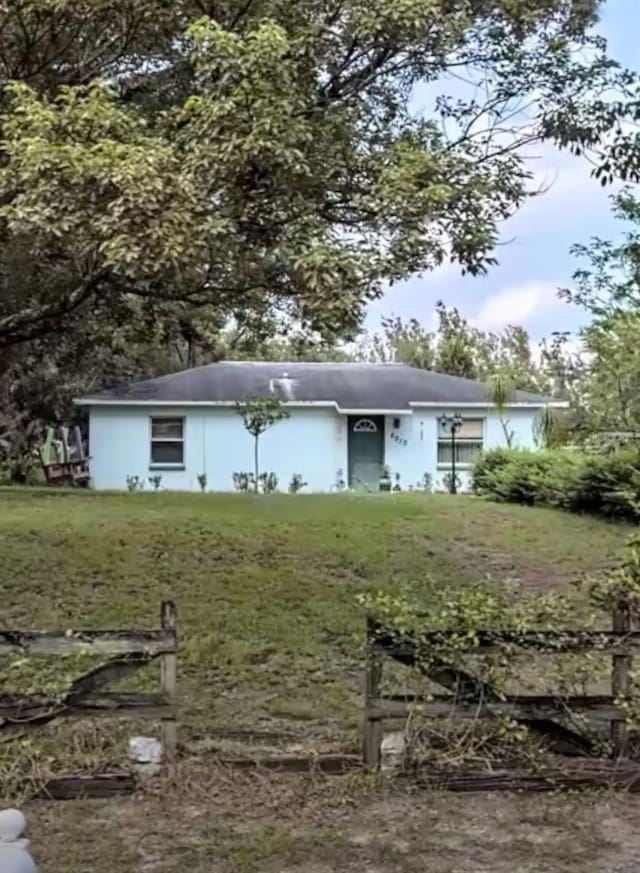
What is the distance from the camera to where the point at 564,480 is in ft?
45.0

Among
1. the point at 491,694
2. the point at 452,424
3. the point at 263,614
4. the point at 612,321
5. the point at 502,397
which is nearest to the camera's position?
the point at 491,694

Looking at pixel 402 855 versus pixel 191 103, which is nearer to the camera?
pixel 402 855

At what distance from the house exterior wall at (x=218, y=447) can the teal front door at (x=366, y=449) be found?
303 mm

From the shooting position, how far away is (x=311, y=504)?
13.5 metres

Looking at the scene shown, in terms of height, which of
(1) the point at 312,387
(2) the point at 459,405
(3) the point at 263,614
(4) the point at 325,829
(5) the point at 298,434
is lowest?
(4) the point at 325,829

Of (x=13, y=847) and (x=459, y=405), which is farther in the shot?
(x=459, y=405)

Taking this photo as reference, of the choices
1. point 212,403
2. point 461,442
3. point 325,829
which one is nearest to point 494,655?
point 325,829

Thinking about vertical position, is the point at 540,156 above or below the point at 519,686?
above

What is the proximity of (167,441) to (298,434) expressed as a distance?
2.90 meters

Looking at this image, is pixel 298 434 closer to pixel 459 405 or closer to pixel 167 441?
pixel 167 441

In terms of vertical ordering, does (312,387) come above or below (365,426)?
above

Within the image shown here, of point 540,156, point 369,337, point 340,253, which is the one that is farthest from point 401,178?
point 369,337

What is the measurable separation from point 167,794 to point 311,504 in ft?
29.6

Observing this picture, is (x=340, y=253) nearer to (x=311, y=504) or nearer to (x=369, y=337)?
(x=311, y=504)
